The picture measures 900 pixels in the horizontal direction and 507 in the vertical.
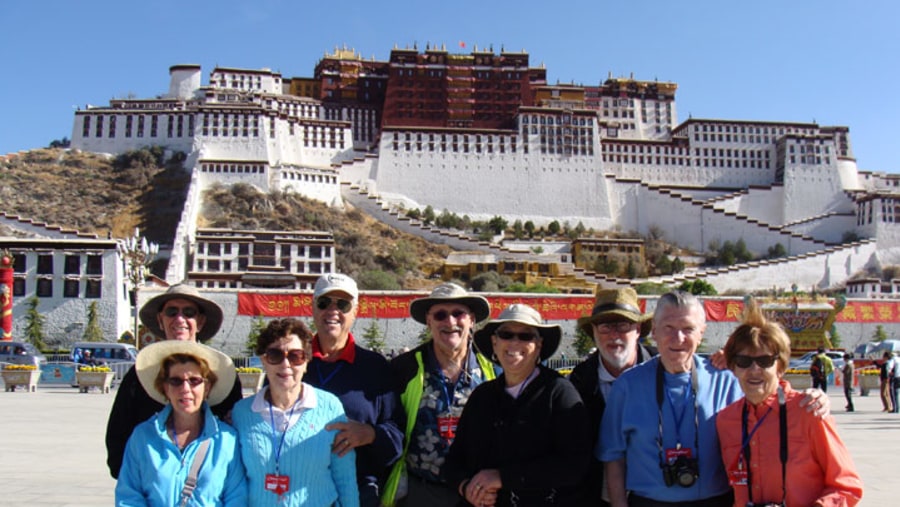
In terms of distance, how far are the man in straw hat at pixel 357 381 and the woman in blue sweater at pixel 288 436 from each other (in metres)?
0.20

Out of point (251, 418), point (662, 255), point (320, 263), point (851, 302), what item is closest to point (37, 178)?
point (320, 263)

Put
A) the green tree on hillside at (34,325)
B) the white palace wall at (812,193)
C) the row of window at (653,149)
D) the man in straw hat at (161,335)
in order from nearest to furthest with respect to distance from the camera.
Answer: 1. the man in straw hat at (161,335)
2. the green tree on hillside at (34,325)
3. the white palace wall at (812,193)
4. the row of window at (653,149)

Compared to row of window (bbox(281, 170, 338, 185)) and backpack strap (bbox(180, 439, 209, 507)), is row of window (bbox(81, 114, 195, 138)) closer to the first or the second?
row of window (bbox(281, 170, 338, 185))

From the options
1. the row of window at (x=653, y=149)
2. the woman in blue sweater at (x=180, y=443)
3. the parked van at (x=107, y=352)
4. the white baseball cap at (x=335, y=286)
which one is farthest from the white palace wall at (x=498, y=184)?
the woman in blue sweater at (x=180, y=443)

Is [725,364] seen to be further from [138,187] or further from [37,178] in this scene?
[37,178]

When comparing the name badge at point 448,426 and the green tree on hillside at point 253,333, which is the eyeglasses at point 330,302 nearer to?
the name badge at point 448,426

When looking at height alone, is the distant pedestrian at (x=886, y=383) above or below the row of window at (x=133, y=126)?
below

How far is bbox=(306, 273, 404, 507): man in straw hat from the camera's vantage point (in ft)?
13.6

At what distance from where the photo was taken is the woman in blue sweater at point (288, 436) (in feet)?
12.5

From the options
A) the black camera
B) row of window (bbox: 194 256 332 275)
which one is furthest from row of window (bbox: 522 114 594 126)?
the black camera

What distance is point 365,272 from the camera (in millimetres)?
43594

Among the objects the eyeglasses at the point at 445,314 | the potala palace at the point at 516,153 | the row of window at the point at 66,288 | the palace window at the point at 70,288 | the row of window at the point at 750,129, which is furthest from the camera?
the row of window at the point at 750,129

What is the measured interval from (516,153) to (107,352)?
41.9 m

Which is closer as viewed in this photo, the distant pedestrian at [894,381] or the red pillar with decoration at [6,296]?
the distant pedestrian at [894,381]
